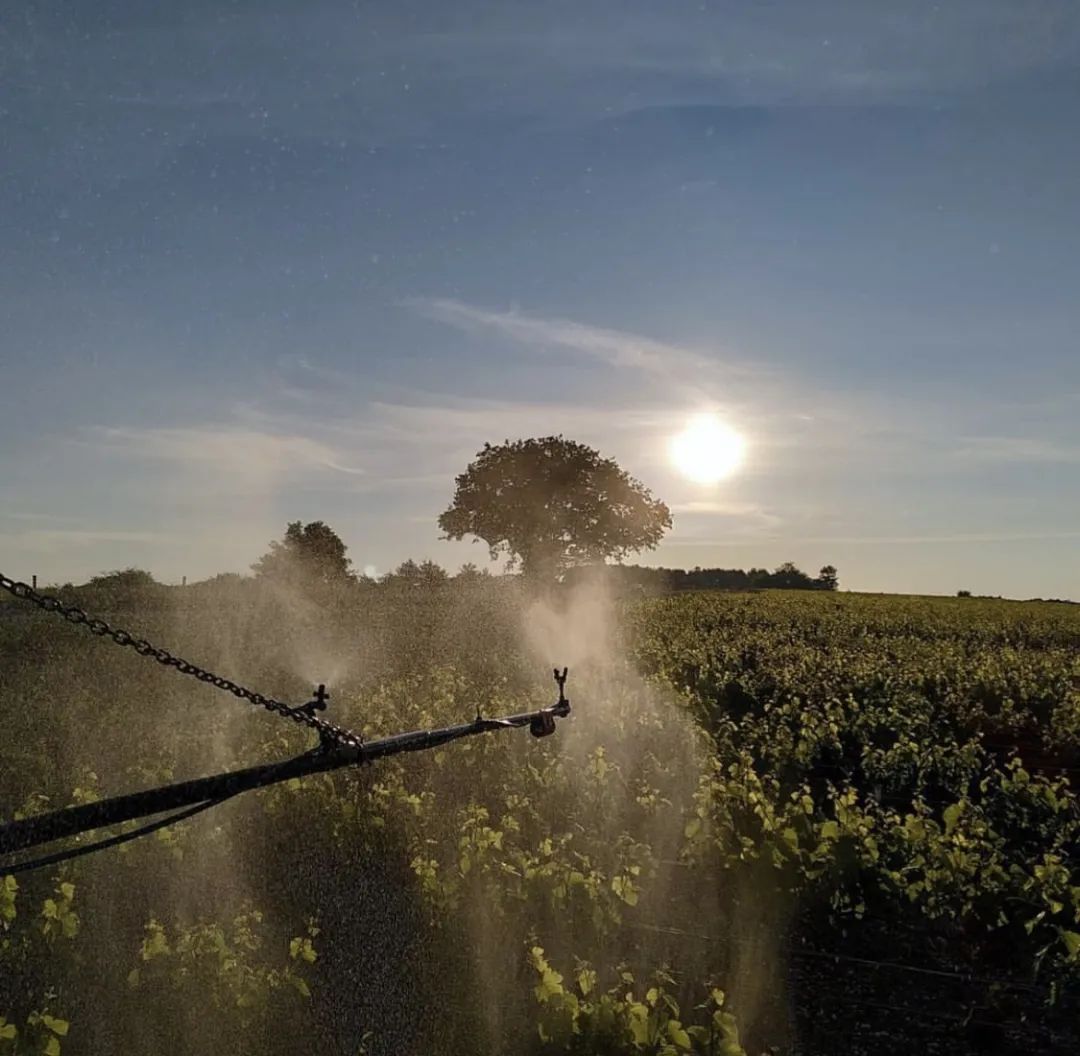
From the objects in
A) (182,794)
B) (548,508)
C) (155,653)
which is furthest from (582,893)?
(548,508)

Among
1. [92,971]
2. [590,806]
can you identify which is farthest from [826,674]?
[92,971]

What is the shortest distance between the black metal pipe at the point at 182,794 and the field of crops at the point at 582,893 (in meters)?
2.09

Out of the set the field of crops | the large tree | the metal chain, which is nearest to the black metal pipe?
the metal chain

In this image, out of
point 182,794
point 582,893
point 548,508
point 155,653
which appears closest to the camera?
point 182,794

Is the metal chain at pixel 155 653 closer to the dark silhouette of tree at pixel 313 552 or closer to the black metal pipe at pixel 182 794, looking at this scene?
the black metal pipe at pixel 182 794

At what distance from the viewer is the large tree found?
62750mm

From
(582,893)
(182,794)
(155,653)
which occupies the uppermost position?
(155,653)

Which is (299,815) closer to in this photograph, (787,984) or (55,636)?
(787,984)

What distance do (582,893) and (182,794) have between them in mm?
4247

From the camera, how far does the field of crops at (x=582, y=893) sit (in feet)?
Result: 19.4

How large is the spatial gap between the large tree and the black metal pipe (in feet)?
190

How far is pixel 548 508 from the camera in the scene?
63156 mm

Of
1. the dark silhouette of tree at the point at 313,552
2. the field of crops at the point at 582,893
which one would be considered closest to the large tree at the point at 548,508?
the dark silhouette of tree at the point at 313,552

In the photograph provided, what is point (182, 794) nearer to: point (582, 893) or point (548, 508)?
point (582, 893)
